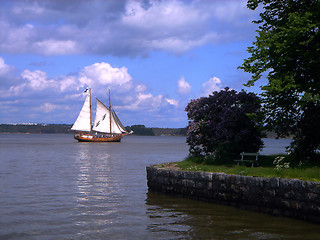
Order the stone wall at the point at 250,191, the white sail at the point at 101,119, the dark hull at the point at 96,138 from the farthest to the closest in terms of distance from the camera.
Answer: the dark hull at the point at 96,138 < the white sail at the point at 101,119 < the stone wall at the point at 250,191

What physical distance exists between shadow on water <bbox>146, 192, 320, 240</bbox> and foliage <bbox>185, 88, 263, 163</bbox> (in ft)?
17.8

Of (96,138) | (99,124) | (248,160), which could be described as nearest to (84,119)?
(99,124)

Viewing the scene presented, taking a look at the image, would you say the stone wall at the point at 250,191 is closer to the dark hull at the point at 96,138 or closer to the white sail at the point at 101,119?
the white sail at the point at 101,119

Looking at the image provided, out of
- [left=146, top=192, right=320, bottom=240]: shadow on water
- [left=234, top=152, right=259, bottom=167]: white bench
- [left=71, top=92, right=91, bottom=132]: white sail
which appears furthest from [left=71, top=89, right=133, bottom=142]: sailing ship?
[left=146, top=192, right=320, bottom=240]: shadow on water

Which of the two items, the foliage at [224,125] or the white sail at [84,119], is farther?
the white sail at [84,119]

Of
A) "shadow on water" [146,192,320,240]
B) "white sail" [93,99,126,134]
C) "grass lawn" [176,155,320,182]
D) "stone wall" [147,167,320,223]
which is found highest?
"white sail" [93,99,126,134]

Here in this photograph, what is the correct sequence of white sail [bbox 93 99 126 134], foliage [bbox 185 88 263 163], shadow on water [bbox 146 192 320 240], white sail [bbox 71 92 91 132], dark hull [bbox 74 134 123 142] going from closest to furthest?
shadow on water [bbox 146 192 320 240]
foliage [bbox 185 88 263 163]
white sail [bbox 71 92 91 132]
white sail [bbox 93 99 126 134]
dark hull [bbox 74 134 123 142]

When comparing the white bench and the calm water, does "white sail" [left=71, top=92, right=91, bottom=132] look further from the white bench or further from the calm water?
the white bench

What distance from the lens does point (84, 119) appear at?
377 ft

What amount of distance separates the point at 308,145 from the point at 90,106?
103 metres

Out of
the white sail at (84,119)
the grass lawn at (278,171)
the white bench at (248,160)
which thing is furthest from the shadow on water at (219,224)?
the white sail at (84,119)

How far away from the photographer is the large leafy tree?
1753 cm

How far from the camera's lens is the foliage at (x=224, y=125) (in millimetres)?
21812

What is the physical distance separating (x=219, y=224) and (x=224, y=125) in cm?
881
